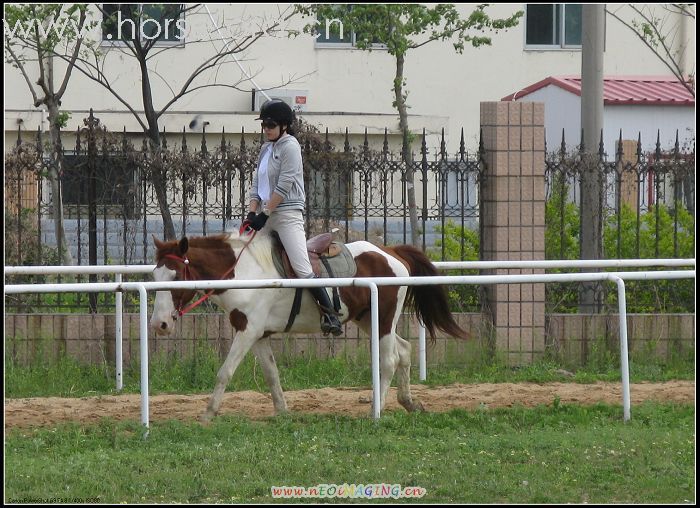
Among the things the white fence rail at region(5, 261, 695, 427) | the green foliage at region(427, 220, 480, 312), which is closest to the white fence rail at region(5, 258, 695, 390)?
the white fence rail at region(5, 261, 695, 427)

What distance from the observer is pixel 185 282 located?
8.93m

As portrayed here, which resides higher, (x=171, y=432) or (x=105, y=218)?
(x=105, y=218)

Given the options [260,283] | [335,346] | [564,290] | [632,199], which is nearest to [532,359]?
[564,290]

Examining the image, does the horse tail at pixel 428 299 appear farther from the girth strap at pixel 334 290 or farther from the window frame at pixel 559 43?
the window frame at pixel 559 43

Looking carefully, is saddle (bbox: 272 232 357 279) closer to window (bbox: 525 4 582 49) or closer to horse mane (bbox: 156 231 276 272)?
horse mane (bbox: 156 231 276 272)

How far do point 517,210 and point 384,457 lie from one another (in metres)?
5.51

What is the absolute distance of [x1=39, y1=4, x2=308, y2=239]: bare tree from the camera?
1600cm

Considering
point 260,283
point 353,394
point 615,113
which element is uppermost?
point 615,113

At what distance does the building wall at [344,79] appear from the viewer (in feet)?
82.0

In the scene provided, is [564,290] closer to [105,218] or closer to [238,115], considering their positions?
[105,218]

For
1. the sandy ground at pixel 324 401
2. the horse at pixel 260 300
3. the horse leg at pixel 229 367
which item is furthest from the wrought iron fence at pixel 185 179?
the horse leg at pixel 229 367

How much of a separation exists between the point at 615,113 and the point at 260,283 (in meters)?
15.2

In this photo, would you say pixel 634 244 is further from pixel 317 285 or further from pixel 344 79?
pixel 344 79

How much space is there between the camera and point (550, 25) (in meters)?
27.7
